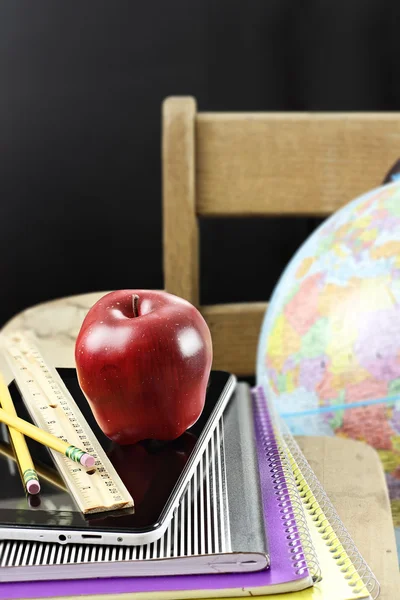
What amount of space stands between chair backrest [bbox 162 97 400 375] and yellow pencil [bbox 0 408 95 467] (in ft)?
2.81

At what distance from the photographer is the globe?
2.28 ft

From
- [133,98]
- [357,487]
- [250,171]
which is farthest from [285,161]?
[357,487]

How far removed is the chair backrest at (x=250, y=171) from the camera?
1345 millimetres

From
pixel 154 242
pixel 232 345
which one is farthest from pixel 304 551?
pixel 154 242

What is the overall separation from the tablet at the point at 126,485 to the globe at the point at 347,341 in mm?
223

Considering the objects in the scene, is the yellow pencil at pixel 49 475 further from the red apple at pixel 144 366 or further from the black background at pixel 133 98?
the black background at pixel 133 98

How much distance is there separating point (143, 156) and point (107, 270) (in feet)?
1.05

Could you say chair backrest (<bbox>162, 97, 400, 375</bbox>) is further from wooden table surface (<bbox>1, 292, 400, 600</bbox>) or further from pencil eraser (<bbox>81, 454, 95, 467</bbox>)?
pencil eraser (<bbox>81, 454, 95, 467</bbox>)

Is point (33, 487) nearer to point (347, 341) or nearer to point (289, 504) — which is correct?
point (289, 504)

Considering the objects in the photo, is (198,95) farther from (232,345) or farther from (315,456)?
(315,456)

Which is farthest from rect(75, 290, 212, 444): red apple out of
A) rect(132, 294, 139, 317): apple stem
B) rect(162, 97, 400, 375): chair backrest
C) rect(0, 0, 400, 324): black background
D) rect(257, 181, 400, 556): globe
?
rect(0, 0, 400, 324): black background

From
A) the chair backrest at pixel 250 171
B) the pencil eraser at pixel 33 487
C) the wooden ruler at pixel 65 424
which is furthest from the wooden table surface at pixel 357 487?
the chair backrest at pixel 250 171

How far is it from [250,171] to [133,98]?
71cm

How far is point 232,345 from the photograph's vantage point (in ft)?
4.52
